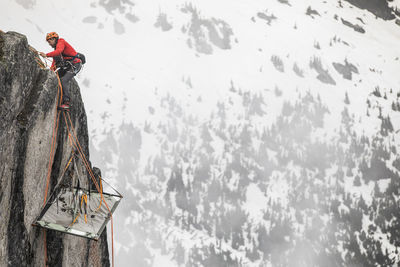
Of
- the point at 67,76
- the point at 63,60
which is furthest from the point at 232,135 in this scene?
the point at 67,76

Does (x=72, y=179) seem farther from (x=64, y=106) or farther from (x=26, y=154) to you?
(x=26, y=154)

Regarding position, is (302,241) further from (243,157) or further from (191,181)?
(191,181)

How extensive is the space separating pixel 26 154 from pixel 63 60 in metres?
3.75

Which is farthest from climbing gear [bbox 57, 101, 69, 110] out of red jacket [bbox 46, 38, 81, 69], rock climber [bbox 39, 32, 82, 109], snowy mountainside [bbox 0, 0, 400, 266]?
snowy mountainside [bbox 0, 0, 400, 266]

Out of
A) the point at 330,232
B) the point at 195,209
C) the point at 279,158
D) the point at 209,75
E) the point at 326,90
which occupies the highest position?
the point at 326,90

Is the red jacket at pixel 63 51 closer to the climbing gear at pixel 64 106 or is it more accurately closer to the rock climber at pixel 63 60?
the rock climber at pixel 63 60

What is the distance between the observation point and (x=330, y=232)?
49062mm

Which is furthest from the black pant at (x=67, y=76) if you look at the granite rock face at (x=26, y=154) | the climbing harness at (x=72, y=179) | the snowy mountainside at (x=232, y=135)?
the snowy mountainside at (x=232, y=135)

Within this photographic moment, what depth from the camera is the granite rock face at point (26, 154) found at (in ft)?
18.6

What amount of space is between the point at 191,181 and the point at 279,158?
14891 mm

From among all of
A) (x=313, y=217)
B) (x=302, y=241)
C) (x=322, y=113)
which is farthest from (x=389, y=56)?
(x=302, y=241)

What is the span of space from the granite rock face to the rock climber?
665 millimetres

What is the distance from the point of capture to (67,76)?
8.59m

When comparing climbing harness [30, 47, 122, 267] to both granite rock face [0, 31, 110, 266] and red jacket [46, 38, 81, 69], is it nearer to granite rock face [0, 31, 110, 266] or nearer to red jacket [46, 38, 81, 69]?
granite rock face [0, 31, 110, 266]
